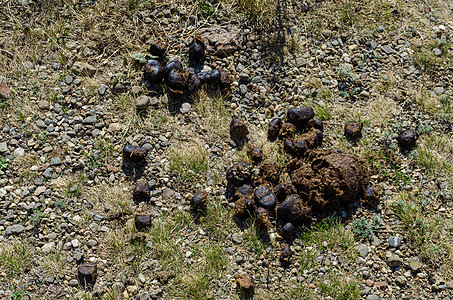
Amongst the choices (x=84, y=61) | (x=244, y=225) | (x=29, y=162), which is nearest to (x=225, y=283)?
(x=244, y=225)

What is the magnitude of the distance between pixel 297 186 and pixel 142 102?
2671 mm

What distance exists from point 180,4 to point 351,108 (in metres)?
3.37

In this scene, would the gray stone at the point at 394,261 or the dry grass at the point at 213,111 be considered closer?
the gray stone at the point at 394,261

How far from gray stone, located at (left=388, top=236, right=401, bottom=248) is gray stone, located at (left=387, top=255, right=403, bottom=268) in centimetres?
16

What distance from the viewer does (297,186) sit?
636cm

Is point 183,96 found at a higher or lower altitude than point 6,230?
higher

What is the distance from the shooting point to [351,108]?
23.8 feet

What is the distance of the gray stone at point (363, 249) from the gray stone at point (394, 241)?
306 millimetres

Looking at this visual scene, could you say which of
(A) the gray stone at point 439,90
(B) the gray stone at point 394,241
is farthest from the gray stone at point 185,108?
(A) the gray stone at point 439,90

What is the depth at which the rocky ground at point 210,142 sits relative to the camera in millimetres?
6000

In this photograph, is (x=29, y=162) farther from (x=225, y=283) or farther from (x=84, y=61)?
(x=225, y=283)

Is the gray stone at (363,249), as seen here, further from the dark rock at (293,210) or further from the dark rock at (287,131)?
the dark rock at (287,131)

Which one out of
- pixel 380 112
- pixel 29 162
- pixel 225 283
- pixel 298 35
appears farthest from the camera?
pixel 298 35

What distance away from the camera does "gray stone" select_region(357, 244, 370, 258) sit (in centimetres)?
609
